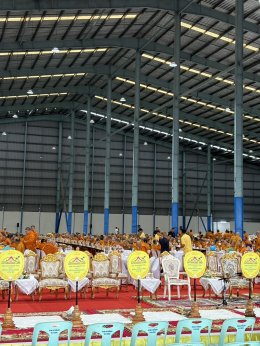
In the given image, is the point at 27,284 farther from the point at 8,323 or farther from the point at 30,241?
the point at 30,241

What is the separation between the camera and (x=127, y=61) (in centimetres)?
3281

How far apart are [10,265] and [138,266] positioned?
2116 millimetres

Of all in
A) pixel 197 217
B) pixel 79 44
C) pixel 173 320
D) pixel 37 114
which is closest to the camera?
pixel 173 320

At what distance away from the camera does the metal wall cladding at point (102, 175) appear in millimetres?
43375

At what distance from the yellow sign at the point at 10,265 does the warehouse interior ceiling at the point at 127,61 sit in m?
13.6

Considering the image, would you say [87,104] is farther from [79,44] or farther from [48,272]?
[48,272]

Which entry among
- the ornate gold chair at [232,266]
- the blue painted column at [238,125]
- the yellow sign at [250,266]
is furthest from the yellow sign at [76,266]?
the blue painted column at [238,125]

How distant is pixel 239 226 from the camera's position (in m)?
20.8

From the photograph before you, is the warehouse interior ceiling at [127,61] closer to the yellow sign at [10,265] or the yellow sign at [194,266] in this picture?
the yellow sign at [10,265]

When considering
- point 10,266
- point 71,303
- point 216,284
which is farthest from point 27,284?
point 216,284

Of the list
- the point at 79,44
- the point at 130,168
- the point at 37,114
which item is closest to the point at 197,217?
the point at 130,168

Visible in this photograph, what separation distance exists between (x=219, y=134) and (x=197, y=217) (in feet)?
29.1

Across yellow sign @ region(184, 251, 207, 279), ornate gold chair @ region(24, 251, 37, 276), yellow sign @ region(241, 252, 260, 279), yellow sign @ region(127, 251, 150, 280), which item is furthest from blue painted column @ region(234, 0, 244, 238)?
yellow sign @ region(127, 251, 150, 280)

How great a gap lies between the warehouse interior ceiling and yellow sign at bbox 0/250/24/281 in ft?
44.7
